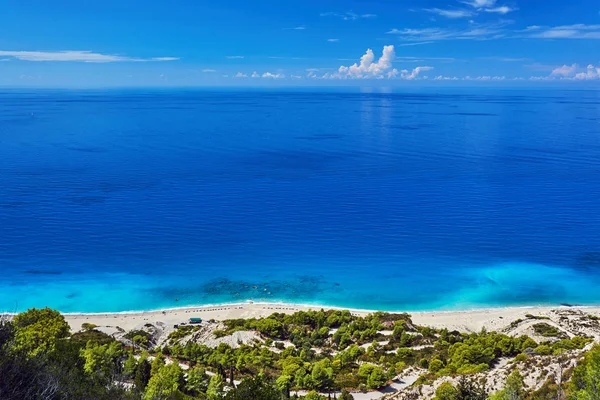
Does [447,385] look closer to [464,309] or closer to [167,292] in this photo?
[464,309]

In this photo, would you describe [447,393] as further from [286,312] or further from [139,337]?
[139,337]

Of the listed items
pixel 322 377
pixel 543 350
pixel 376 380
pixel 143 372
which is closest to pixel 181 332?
pixel 143 372

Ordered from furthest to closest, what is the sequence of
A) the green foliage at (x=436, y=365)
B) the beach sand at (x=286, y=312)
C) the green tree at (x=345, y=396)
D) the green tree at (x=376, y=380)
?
the beach sand at (x=286, y=312), the green foliage at (x=436, y=365), the green tree at (x=376, y=380), the green tree at (x=345, y=396)

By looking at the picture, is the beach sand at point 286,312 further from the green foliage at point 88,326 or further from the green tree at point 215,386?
the green tree at point 215,386

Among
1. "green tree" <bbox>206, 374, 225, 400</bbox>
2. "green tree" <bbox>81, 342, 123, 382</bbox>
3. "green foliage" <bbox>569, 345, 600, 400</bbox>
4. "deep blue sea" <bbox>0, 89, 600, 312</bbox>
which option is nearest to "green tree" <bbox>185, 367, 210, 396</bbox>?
"green tree" <bbox>206, 374, 225, 400</bbox>

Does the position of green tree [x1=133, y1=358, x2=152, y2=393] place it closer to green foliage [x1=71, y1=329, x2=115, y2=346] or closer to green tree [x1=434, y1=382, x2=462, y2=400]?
green foliage [x1=71, y1=329, x2=115, y2=346]

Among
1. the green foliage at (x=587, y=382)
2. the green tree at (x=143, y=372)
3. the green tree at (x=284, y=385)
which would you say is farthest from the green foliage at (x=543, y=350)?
the green tree at (x=143, y=372)
